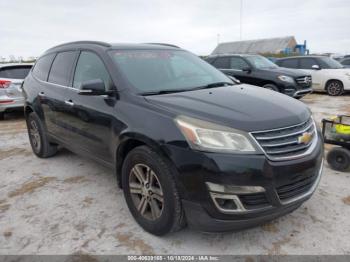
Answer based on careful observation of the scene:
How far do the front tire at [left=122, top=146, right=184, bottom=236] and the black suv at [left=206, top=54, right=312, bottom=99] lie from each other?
7440 millimetres

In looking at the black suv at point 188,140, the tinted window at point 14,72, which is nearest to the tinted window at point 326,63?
the black suv at point 188,140

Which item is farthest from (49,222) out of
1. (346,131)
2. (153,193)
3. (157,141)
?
(346,131)

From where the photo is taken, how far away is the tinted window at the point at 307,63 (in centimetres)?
1248

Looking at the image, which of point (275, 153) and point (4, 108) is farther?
point (4, 108)

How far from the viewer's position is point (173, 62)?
3.82 metres

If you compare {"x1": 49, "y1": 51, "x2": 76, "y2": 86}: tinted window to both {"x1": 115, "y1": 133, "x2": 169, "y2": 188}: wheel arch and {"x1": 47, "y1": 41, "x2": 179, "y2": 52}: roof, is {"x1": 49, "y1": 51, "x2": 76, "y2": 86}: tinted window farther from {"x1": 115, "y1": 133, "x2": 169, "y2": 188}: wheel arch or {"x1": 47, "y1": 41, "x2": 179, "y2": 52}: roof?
{"x1": 115, "y1": 133, "x2": 169, "y2": 188}: wheel arch

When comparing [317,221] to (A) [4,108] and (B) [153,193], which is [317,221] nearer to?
(B) [153,193]

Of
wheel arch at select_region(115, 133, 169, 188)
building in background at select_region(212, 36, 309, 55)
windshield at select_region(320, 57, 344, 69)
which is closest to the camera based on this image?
wheel arch at select_region(115, 133, 169, 188)

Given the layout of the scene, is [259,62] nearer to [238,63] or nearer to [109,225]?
[238,63]

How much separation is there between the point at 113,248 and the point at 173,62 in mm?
2241

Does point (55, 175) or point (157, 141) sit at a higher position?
point (157, 141)

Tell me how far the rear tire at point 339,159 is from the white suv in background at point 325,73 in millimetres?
8379

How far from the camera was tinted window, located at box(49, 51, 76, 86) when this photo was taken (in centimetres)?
405

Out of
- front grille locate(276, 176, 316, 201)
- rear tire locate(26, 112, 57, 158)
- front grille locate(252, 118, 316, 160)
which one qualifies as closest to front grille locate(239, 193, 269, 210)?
front grille locate(276, 176, 316, 201)
